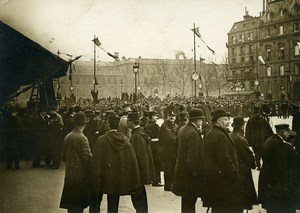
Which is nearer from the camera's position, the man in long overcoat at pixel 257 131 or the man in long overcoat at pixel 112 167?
the man in long overcoat at pixel 112 167

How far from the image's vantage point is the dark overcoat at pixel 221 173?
452cm

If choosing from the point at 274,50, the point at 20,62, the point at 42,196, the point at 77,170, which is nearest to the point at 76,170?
the point at 77,170

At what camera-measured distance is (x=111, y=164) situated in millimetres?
4848

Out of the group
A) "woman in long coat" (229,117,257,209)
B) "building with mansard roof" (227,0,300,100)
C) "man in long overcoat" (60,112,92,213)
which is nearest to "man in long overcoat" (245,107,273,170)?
"building with mansard roof" (227,0,300,100)

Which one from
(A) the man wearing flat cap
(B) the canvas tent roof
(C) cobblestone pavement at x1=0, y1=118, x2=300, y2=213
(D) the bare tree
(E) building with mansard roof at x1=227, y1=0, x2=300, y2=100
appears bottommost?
(C) cobblestone pavement at x1=0, y1=118, x2=300, y2=213

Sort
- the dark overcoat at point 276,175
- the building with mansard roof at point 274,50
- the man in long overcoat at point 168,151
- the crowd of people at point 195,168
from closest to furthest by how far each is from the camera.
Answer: the crowd of people at point 195,168, the dark overcoat at point 276,175, the man in long overcoat at point 168,151, the building with mansard roof at point 274,50

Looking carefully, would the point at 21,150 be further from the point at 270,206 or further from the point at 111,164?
the point at 270,206

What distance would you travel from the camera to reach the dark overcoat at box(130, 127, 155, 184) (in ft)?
18.1

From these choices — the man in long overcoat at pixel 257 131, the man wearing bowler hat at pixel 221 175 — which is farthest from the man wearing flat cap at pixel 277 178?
the man in long overcoat at pixel 257 131

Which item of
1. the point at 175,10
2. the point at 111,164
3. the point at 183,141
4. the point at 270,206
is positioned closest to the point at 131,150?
the point at 111,164

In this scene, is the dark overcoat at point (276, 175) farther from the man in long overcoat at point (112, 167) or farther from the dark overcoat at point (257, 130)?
the dark overcoat at point (257, 130)

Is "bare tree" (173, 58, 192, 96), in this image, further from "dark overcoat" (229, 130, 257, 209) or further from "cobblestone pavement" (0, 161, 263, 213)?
"dark overcoat" (229, 130, 257, 209)

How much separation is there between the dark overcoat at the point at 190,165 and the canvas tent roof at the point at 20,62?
482cm

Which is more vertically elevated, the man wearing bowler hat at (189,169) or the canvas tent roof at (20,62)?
the canvas tent roof at (20,62)
